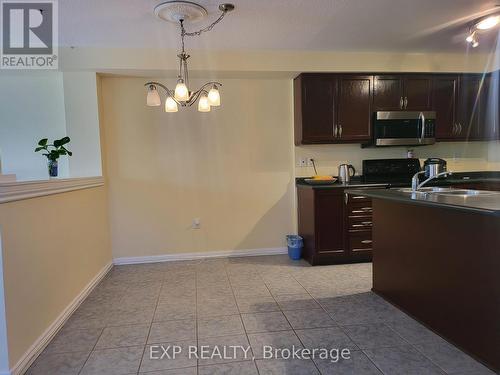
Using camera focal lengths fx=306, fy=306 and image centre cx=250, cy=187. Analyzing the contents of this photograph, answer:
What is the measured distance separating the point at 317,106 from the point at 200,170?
1.66 metres

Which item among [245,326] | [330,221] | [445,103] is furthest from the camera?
[445,103]

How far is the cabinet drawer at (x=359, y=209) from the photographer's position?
354 cm

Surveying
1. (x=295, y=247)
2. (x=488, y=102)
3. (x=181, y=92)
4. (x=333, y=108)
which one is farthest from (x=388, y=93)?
(x=181, y=92)

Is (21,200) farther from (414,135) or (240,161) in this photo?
(414,135)

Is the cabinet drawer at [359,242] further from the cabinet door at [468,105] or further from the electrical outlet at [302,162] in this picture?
the cabinet door at [468,105]

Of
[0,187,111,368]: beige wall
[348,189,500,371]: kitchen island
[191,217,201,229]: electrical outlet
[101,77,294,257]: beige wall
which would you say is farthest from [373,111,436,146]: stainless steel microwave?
[0,187,111,368]: beige wall

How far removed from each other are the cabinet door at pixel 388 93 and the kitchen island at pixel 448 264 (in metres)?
1.75

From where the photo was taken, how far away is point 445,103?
3918 millimetres

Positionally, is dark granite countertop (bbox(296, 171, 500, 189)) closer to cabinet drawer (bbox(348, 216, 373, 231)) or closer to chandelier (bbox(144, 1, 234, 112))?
cabinet drawer (bbox(348, 216, 373, 231))

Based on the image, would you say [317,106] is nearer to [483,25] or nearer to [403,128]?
[403,128]

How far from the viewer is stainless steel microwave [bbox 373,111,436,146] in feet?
12.4

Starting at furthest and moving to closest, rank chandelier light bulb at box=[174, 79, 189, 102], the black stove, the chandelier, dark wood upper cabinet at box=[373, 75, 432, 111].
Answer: the black stove < dark wood upper cabinet at box=[373, 75, 432, 111] < the chandelier < chandelier light bulb at box=[174, 79, 189, 102]

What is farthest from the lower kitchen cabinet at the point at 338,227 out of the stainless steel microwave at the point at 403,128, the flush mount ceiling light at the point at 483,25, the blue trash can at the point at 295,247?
the flush mount ceiling light at the point at 483,25

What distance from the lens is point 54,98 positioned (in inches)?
141
